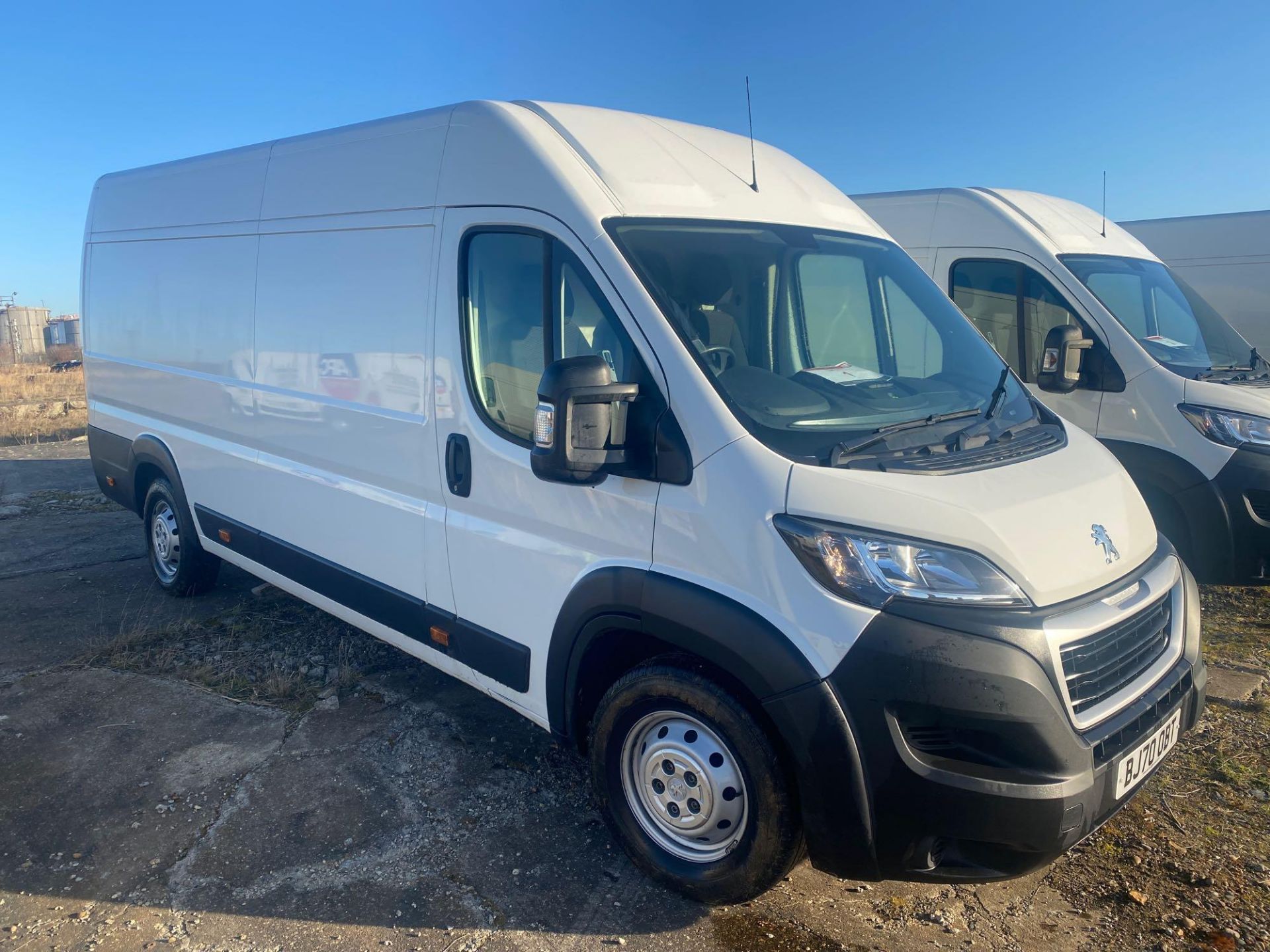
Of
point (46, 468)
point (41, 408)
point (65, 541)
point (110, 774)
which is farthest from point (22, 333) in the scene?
point (110, 774)

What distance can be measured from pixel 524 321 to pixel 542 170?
0.51 m

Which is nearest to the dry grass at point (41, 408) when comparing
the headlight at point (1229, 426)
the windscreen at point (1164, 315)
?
the windscreen at point (1164, 315)

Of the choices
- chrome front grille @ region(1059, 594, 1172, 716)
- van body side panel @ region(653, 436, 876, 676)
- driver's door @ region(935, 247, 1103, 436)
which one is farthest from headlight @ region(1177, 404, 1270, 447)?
van body side panel @ region(653, 436, 876, 676)

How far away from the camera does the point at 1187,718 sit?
2.92 metres

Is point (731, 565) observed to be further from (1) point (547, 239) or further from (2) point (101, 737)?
(2) point (101, 737)

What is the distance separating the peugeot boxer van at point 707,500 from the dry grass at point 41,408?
27.8 feet

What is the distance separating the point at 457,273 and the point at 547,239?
49 cm

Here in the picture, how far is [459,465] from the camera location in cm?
345

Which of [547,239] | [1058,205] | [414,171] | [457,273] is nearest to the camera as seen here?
[547,239]

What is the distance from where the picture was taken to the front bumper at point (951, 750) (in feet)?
7.66

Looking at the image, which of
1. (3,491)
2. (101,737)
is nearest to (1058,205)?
(101,737)

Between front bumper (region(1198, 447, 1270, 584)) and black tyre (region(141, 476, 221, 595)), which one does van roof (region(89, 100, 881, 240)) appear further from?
front bumper (region(1198, 447, 1270, 584))

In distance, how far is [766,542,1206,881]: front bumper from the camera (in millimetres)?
2334

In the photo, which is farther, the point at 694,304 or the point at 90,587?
the point at 90,587
